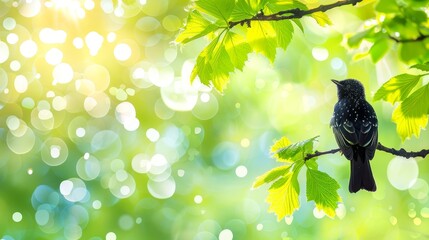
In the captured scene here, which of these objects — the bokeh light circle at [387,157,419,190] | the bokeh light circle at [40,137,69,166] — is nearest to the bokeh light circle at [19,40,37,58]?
the bokeh light circle at [40,137,69,166]

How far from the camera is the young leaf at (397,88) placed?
2.09 meters

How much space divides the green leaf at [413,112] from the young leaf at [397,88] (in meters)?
0.03

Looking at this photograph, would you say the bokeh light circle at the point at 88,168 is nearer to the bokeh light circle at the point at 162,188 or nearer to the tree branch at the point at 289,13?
the bokeh light circle at the point at 162,188

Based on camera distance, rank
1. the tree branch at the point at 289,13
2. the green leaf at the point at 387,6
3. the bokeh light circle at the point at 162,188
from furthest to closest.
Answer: the bokeh light circle at the point at 162,188
the tree branch at the point at 289,13
the green leaf at the point at 387,6

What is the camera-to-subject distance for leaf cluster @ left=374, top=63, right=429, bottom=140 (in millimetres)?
2092

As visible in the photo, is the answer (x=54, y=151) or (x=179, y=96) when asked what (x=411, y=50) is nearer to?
(x=54, y=151)

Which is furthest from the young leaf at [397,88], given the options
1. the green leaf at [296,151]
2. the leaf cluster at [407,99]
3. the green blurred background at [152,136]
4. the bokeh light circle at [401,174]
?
the bokeh light circle at [401,174]

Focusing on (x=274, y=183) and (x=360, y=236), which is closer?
(x=274, y=183)

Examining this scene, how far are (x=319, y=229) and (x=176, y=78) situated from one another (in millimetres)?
2958

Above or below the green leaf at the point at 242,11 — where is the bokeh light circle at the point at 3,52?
below

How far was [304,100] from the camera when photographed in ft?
27.8

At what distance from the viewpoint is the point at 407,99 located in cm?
213

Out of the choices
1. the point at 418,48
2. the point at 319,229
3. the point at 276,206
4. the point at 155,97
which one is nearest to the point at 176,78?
the point at 155,97

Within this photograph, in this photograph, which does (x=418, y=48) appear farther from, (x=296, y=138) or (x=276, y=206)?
(x=296, y=138)
